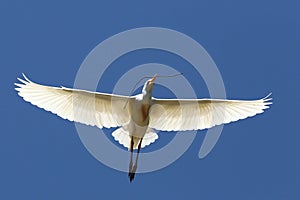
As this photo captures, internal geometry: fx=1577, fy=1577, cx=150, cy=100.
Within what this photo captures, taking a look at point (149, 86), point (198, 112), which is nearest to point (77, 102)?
point (149, 86)

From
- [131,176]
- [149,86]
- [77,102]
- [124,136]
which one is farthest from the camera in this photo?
[124,136]

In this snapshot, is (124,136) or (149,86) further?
(124,136)

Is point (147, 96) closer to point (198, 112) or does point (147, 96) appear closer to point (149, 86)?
point (149, 86)

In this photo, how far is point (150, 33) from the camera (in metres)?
38.9

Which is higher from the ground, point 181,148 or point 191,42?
point 191,42

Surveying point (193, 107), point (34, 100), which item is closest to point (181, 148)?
point (193, 107)

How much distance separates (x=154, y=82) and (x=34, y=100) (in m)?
2.89

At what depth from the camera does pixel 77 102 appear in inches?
1485

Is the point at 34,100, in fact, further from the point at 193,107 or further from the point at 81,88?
the point at 193,107

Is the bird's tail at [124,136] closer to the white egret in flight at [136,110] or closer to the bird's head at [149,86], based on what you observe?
the white egret in flight at [136,110]

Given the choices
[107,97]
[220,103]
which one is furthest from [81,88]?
[220,103]

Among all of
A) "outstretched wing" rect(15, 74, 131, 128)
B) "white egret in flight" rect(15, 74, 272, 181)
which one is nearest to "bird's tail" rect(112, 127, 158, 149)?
"white egret in flight" rect(15, 74, 272, 181)

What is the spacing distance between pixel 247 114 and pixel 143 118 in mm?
2518

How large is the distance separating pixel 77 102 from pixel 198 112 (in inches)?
119
